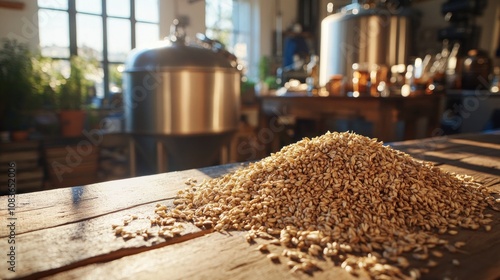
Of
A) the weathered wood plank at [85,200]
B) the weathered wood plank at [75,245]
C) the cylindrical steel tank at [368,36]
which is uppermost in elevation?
the cylindrical steel tank at [368,36]

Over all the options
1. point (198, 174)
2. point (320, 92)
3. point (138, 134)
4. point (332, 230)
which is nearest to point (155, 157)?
point (138, 134)

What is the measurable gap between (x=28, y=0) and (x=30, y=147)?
1.82m

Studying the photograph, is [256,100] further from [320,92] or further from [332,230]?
[332,230]

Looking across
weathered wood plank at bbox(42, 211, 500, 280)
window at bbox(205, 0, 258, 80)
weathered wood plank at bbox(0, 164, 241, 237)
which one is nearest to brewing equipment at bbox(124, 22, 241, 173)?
weathered wood plank at bbox(0, 164, 241, 237)

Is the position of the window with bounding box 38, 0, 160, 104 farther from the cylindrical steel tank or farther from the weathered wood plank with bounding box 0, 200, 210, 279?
the weathered wood plank with bounding box 0, 200, 210, 279

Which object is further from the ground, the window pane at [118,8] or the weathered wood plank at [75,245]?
the window pane at [118,8]

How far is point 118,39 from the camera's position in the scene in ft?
15.3

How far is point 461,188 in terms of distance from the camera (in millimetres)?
897

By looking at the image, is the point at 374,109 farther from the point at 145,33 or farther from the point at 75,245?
the point at 145,33

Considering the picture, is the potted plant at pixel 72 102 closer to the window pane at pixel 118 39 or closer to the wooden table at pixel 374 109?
the window pane at pixel 118 39

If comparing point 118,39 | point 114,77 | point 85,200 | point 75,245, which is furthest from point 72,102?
point 75,245

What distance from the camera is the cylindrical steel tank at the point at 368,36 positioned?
11.6ft

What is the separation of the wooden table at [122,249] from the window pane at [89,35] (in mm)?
3905

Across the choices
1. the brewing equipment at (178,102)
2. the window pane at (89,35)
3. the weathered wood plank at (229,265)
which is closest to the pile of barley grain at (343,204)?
the weathered wood plank at (229,265)
